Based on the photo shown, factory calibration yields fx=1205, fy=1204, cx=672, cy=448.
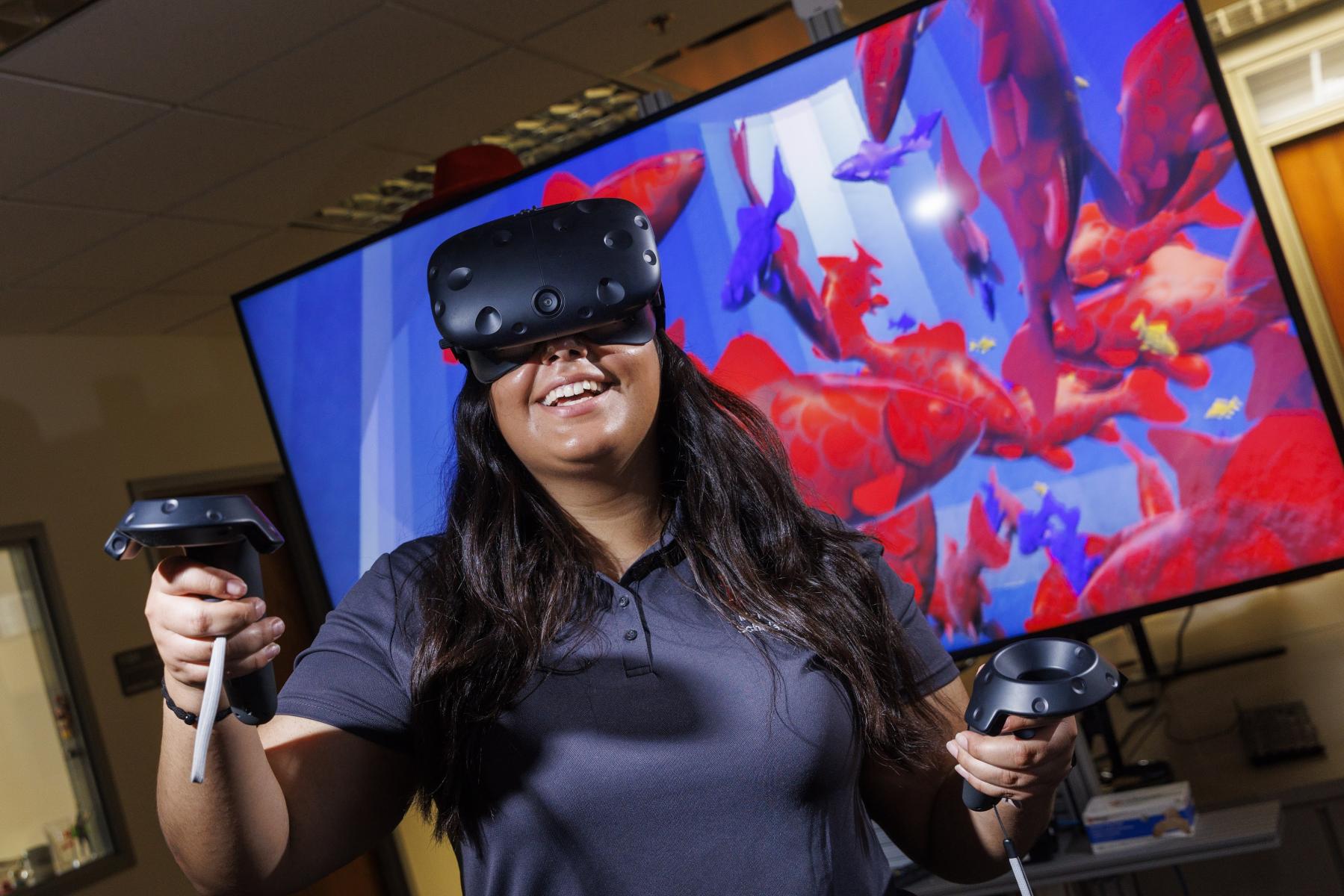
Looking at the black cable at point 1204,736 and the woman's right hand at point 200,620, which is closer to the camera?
the woman's right hand at point 200,620

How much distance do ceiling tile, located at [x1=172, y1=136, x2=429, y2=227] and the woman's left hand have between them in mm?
3292

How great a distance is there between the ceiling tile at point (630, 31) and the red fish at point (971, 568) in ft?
6.52

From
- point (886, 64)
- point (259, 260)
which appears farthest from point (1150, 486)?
point (259, 260)

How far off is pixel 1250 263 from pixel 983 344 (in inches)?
16.5

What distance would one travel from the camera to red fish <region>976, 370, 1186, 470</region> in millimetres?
1913

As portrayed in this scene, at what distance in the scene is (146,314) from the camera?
4.98 metres

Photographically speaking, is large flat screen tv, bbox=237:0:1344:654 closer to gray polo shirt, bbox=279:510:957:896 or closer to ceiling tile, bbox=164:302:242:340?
gray polo shirt, bbox=279:510:957:896

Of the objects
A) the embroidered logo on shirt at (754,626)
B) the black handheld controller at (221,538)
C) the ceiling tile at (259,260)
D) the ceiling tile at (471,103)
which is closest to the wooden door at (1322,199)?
the ceiling tile at (471,103)

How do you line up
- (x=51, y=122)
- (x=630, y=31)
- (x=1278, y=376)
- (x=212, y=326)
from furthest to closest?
(x=212, y=326) → (x=630, y=31) → (x=51, y=122) → (x=1278, y=376)

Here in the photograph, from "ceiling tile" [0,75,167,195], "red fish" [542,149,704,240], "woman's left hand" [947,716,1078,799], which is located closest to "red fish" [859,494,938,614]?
"red fish" [542,149,704,240]

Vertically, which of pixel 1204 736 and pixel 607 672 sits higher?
pixel 607 672

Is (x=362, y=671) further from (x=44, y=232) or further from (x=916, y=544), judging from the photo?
(x=44, y=232)

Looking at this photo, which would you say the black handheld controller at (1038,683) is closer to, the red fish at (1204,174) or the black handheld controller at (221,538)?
the black handheld controller at (221,538)

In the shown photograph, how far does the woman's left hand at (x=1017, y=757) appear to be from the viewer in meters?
0.94
